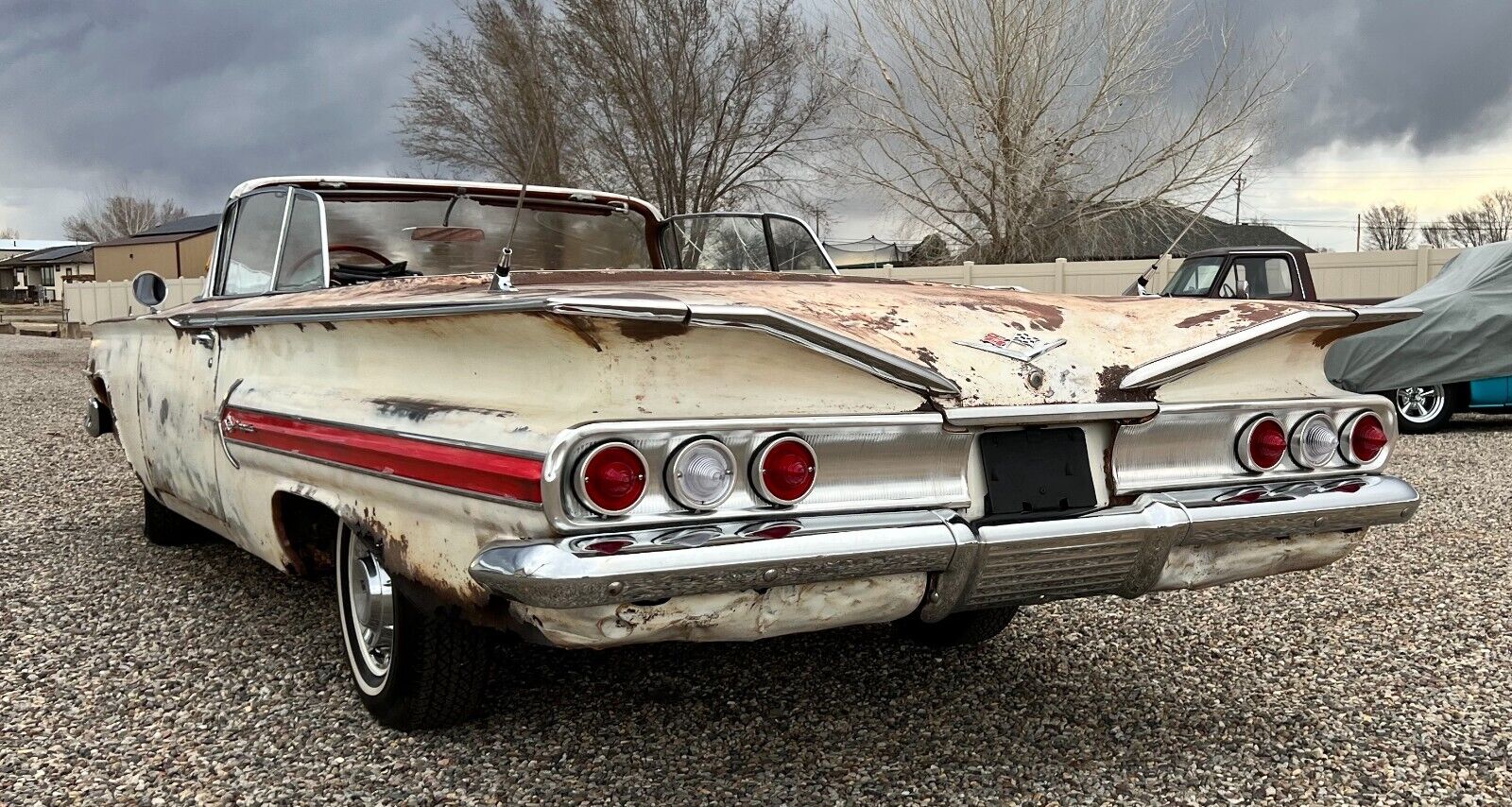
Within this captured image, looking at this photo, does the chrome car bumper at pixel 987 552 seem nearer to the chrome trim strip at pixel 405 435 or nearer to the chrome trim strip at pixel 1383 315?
the chrome trim strip at pixel 405 435

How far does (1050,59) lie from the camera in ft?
79.8

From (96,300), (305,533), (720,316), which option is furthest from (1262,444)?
(96,300)

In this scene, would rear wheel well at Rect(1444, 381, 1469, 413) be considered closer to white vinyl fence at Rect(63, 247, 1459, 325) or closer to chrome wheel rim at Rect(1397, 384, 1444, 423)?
chrome wheel rim at Rect(1397, 384, 1444, 423)

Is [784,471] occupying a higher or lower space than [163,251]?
lower

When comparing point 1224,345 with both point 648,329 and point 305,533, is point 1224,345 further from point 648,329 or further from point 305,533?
point 305,533

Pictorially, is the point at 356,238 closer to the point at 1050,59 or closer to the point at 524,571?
the point at 524,571

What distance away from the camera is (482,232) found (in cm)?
399

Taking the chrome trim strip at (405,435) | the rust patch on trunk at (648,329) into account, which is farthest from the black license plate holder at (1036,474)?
the chrome trim strip at (405,435)

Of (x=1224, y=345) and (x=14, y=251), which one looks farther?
(x=14, y=251)

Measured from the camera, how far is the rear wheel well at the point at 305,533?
10.1 feet

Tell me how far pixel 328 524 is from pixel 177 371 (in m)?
1.05

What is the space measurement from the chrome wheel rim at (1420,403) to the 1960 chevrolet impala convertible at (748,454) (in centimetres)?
735

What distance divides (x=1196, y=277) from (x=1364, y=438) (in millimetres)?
7763

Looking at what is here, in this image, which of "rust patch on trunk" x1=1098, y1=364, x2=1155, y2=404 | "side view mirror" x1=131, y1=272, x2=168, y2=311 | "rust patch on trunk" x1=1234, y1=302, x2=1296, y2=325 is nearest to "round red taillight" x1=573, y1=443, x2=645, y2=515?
"rust patch on trunk" x1=1098, y1=364, x2=1155, y2=404
